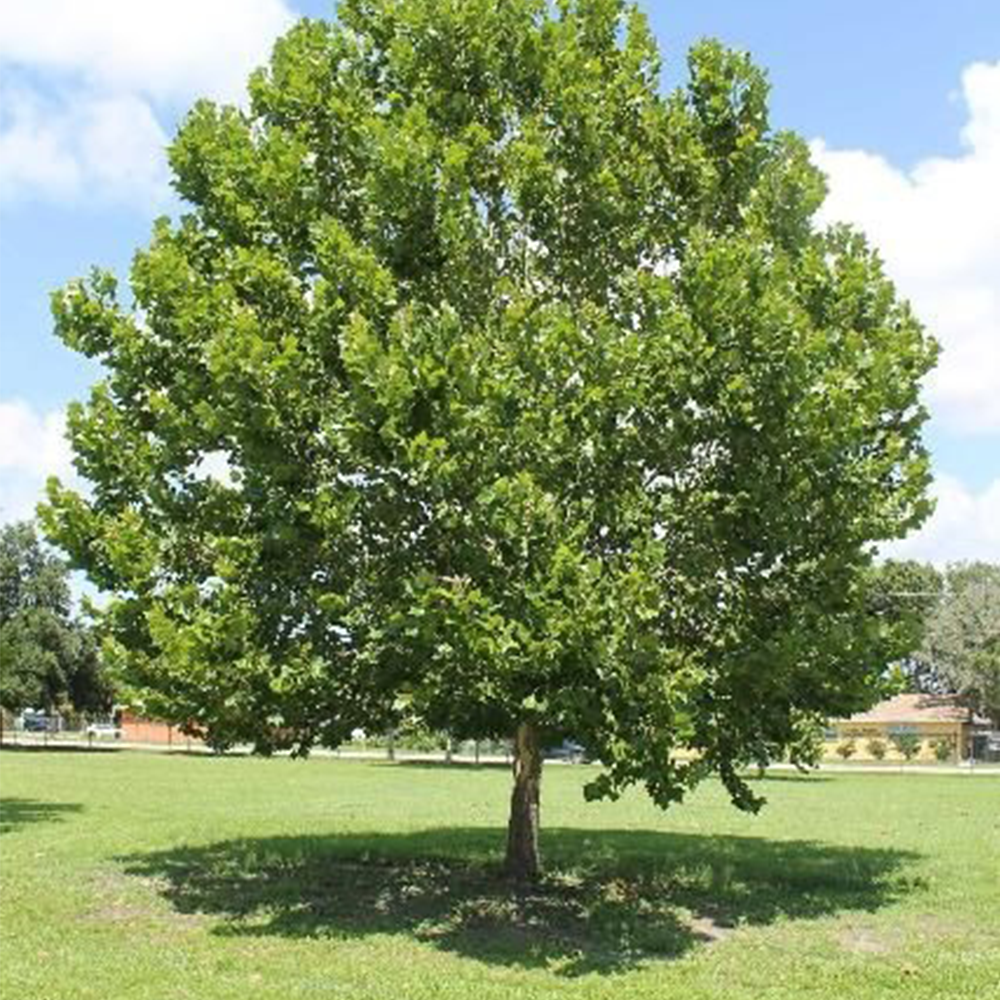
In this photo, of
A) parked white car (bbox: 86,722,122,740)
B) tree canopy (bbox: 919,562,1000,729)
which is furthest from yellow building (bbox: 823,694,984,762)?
parked white car (bbox: 86,722,122,740)

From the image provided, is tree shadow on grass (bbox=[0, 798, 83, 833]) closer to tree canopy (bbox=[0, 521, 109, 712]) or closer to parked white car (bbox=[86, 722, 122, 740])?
tree canopy (bbox=[0, 521, 109, 712])

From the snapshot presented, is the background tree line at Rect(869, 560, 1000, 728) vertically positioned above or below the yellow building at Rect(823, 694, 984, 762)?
above

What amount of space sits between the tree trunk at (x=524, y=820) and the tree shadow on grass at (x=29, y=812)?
10041mm

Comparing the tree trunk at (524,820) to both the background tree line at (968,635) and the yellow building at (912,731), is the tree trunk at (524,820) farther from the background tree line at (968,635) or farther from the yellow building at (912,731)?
the background tree line at (968,635)

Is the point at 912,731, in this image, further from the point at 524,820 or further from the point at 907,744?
the point at 524,820

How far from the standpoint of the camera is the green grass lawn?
33.4 ft

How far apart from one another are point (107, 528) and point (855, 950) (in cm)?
792

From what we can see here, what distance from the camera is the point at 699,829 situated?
23.8 meters

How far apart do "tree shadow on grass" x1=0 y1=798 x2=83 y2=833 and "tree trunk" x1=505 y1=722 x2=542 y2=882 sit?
1004 cm

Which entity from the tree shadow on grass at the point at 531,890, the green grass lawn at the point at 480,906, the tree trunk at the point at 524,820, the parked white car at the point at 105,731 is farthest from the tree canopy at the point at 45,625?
the tree trunk at the point at 524,820

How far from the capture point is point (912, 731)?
80.8 metres

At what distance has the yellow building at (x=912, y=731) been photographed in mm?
69812

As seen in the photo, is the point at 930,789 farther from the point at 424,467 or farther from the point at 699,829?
the point at 424,467

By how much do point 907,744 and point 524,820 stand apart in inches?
2292
